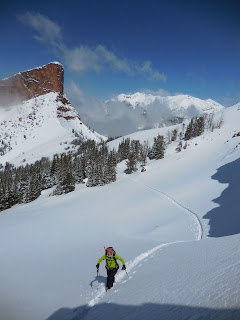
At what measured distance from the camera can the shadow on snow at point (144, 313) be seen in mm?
4281

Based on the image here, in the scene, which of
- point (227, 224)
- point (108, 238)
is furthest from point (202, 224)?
point (108, 238)

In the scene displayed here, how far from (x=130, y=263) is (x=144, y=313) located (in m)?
6.82

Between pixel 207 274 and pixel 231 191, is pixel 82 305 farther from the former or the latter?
pixel 231 191

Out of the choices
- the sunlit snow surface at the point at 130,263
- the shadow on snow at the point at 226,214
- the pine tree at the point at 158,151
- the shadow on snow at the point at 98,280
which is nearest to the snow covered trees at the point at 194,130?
the pine tree at the point at 158,151

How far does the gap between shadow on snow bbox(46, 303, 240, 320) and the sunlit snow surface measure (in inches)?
1.2

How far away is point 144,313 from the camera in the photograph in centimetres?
597

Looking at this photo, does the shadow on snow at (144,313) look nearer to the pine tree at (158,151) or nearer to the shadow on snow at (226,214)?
the shadow on snow at (226,214)

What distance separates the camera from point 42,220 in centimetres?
3250

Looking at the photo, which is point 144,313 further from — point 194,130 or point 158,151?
point 194,130

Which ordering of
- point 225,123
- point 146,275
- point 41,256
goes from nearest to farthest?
point 146,275, point 41,256, point 225,123

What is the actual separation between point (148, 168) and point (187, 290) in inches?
2869

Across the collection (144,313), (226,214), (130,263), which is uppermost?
(226,214)

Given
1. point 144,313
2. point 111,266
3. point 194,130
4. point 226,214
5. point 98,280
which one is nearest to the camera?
point 144,313

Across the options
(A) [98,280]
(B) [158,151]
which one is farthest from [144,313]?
(B) [158,151]
